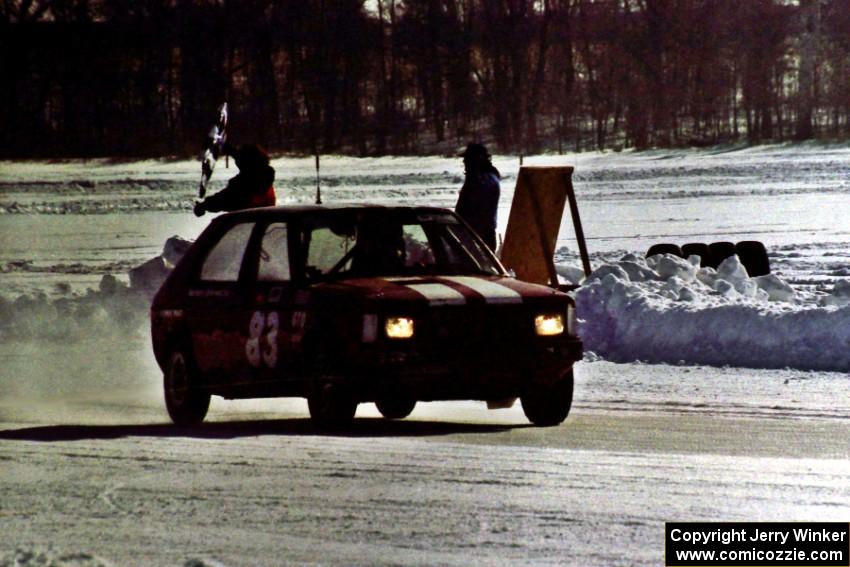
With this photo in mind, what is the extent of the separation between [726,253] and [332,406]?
928cm

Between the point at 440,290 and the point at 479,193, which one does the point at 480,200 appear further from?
the point at 440,290

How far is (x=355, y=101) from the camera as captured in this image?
43.4 m

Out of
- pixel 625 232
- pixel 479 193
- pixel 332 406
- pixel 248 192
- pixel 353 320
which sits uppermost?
pixel 248 192

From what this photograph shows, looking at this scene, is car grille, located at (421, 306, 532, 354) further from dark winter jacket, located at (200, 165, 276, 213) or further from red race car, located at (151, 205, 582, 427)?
dark winter jacket, located at (200, 165, 276, 213)

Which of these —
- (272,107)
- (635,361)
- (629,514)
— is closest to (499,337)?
(629,514)

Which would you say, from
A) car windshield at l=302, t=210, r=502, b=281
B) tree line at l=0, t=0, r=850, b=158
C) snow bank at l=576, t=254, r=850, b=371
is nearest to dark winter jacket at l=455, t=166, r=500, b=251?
snow bank at l=576, t=254, r=850, b=371

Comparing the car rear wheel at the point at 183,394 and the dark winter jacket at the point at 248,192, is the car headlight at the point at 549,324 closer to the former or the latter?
the car rear wheel at the point at 183,394

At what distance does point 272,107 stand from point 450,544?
34867 mm

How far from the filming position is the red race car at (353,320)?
9.80 metres

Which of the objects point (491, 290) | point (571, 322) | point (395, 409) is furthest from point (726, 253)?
point (491, 290)

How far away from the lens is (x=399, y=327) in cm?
977

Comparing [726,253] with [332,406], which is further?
[726,253]

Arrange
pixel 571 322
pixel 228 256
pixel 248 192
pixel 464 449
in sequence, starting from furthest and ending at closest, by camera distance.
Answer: pixel 248 192 < pixel 228 256 < pixel 571 322 < pixel 464 449

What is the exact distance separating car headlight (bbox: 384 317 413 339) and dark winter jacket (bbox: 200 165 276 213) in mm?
3864
